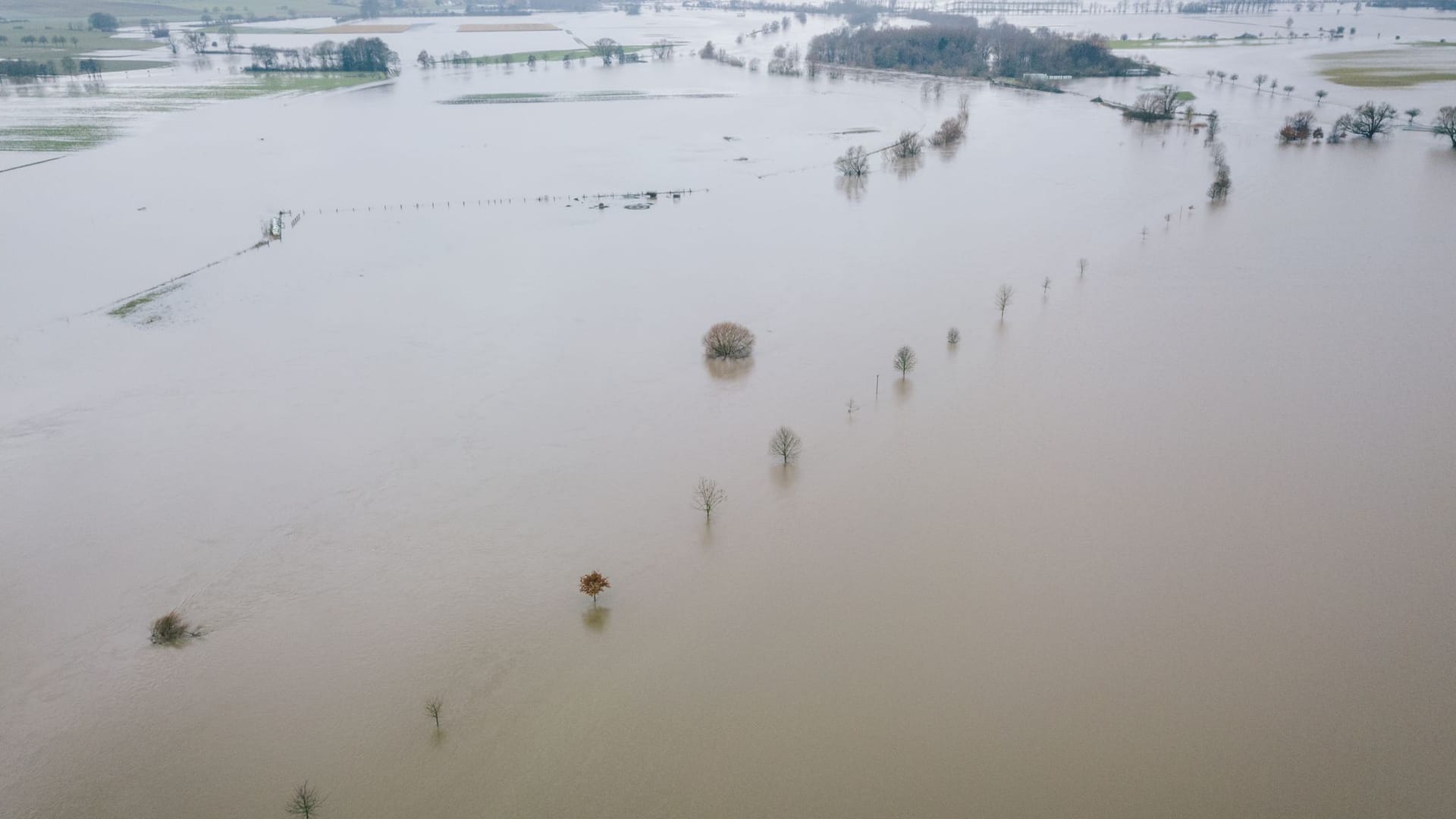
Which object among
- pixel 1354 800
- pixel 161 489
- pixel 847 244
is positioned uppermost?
pixel 847 244

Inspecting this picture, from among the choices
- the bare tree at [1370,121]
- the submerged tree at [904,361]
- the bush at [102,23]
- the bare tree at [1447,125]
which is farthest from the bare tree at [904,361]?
the bush at [102,23]

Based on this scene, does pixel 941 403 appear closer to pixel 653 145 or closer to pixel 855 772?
pixel 855 772

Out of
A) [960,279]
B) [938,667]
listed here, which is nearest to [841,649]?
[938,667]

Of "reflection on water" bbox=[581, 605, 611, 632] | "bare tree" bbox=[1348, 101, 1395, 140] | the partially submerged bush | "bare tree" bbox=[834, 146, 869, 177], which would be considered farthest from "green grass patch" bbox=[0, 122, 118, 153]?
"bare tree" bbox=[1348, 101, 1395, 140]

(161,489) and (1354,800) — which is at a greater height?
(161,489)

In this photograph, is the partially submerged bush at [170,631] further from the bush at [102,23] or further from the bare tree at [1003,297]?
the bush at [102,23]

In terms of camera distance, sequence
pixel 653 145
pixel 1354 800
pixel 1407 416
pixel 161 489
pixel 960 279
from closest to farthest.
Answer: pixel 1354 800 < pixel 161 489 < pixel 1407 416 < pixel 960 279 < pixel 653 145

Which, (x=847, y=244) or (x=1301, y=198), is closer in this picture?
(x=847, y=244)

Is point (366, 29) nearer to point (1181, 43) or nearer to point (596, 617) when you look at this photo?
point (1181, 43)

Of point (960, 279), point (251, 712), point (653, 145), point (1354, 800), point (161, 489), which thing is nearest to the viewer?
point (1354, 800)
